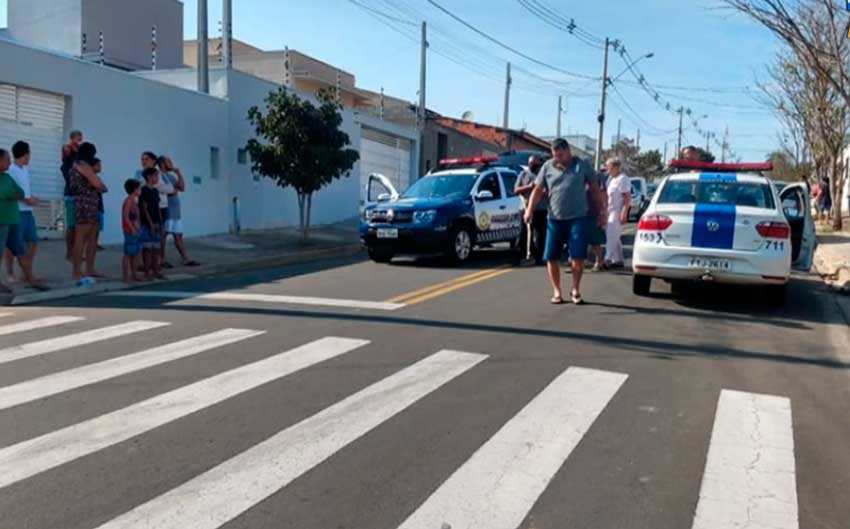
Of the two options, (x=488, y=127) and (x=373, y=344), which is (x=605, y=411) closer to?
(x=373, y=344)

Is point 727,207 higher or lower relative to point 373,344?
higher

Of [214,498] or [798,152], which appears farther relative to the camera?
[798,152]

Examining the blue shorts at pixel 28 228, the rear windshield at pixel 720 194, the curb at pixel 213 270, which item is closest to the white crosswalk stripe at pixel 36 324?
the curb at pixel 213 270

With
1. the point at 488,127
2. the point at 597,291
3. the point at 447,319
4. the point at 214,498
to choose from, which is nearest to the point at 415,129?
the point at 488,127

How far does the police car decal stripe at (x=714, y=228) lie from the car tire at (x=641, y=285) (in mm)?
1067

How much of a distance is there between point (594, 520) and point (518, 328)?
4.20 m

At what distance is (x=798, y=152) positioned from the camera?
3822 cm

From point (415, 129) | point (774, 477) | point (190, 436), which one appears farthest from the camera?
point (415, 129)

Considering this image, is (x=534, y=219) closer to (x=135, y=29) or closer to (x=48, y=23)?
(x=48, y=23)

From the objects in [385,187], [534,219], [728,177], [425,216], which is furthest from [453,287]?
[385,187]

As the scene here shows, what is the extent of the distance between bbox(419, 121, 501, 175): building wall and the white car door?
1566 centimetres

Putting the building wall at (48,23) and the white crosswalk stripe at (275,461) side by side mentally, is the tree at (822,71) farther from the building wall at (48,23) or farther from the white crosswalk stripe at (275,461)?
the building wall at (48,23)

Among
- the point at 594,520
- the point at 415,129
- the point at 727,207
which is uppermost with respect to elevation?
the point at 415,129

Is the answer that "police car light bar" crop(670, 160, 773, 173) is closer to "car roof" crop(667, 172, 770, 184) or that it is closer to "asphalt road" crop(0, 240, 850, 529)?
"car roof" crop(667, 172, 770, 184)
